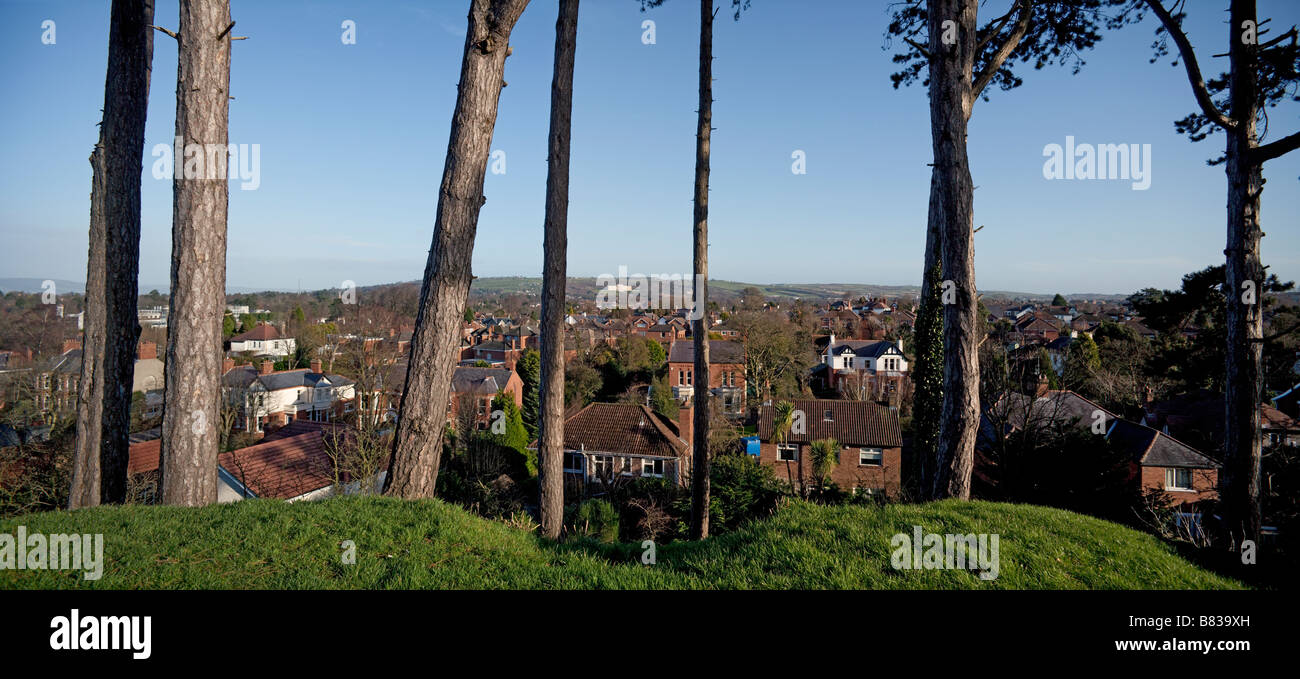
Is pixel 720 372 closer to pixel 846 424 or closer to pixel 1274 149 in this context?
pixel 846 424

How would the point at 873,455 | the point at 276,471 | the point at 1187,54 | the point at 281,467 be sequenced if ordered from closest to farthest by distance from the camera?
the point at 1187,54, the point at 276,471, the point at 281,467, the point at 873,455

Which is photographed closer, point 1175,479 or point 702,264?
point 702,264

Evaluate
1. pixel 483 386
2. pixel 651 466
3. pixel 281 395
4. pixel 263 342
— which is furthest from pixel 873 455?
pixel 263 342

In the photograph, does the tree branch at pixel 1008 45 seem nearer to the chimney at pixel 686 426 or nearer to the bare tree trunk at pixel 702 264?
the bare tree trunk at pixel 702 264

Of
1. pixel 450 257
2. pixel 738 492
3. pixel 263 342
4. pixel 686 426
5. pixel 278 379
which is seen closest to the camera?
pixel 450 257

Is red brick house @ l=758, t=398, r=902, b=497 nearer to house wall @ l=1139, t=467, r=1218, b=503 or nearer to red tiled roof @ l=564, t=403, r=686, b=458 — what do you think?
red tiled roof @ l=564, t=403, r=686, b=458
